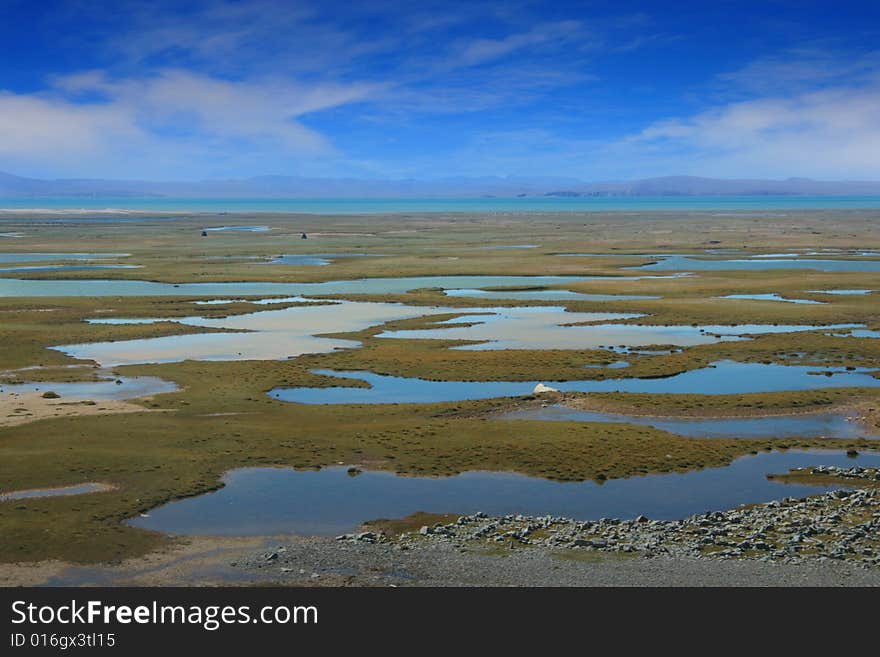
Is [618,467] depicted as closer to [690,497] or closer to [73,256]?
[690,497]

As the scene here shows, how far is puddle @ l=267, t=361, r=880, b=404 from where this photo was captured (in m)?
41.6

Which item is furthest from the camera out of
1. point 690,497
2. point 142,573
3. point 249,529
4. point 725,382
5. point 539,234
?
point 539,234

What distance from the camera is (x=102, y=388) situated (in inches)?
1668

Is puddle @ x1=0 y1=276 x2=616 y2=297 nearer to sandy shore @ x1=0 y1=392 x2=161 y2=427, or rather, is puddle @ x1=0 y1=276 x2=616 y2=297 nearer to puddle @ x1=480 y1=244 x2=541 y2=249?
sandy shore @ x1=0 y1=392 x2=161 y2=427

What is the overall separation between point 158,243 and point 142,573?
13187 centimetres

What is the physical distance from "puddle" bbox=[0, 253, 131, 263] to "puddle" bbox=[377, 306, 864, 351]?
6921cm

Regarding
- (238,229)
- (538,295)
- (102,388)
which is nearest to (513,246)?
(538,295)

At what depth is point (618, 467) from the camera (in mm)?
30656

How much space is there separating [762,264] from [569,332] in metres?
56.9

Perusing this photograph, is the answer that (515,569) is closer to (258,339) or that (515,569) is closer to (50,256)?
(258,339)

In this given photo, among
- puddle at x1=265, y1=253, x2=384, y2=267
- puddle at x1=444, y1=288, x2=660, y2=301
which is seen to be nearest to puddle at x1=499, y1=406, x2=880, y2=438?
puddle at x1=444, y1=288, x2=660, y2=301


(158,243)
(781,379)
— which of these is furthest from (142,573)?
(158,243)

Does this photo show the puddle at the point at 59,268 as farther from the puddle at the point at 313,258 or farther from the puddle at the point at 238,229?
the puddle at the point at 238,229

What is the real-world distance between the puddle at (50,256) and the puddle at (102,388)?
75.8 metres
